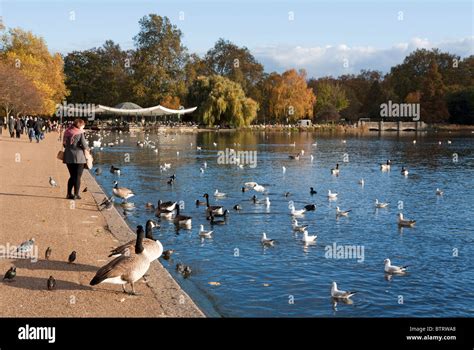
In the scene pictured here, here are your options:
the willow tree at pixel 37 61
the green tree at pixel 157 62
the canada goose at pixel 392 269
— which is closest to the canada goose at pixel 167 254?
the canada goose at pixel 392 269

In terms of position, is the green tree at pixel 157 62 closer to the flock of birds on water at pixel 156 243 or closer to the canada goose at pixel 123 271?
the flock of birds on water at pixel 156 243

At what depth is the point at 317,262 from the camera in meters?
13.1

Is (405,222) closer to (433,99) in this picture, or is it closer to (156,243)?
(156,243)

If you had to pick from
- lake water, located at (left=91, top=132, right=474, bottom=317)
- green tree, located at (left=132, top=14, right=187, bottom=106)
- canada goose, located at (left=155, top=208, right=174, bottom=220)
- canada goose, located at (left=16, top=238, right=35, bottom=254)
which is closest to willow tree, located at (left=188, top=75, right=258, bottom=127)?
green tree, located at (left=132, top=14, right=187, bottom=106)

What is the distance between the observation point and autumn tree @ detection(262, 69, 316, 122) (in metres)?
107

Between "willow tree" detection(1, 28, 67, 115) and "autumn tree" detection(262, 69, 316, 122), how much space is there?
44.5 m

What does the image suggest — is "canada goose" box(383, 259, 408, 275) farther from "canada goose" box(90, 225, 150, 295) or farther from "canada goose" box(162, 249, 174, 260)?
"canada goose" box(90, 225, 150, 295)

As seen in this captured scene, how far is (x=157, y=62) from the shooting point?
10131cm

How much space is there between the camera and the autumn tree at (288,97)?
106875mm

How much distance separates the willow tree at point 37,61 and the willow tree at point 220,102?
81.4 feet

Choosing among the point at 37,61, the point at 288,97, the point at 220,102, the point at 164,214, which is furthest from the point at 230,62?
the point at 164,214

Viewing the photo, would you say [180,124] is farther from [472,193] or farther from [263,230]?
[263,230]
